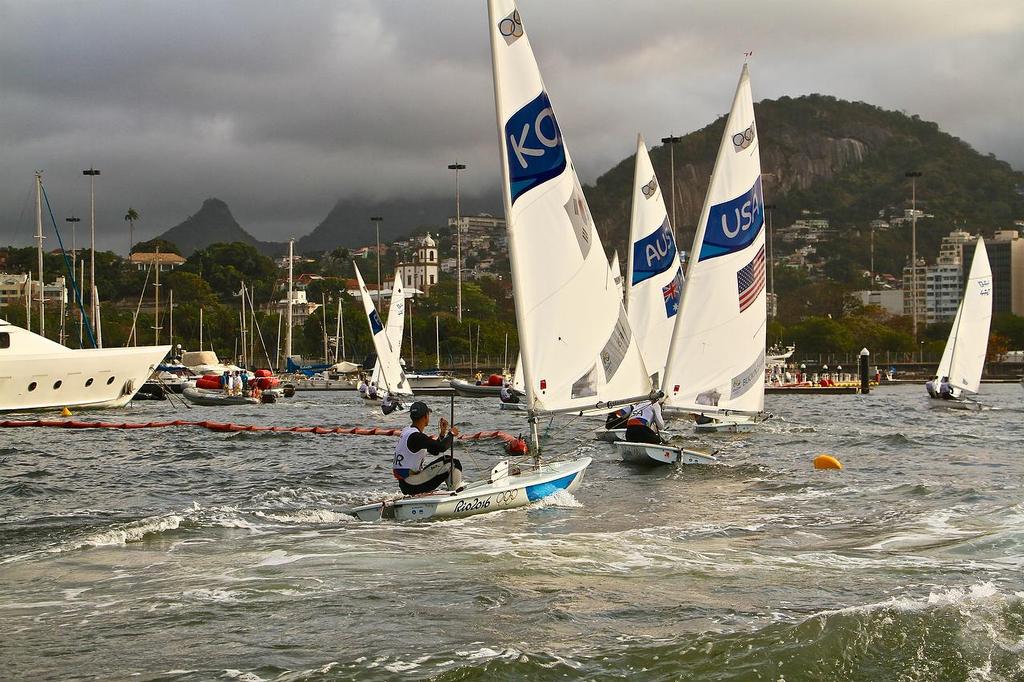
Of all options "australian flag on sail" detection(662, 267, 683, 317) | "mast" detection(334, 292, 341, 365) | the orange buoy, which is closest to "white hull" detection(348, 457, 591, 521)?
the orange buoy

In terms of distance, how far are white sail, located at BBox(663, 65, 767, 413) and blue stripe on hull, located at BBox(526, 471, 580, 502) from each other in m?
6.69

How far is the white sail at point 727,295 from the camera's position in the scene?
2355cm

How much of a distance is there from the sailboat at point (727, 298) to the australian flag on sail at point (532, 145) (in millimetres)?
7056

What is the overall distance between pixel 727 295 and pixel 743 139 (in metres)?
3.48

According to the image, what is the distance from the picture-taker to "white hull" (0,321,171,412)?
4372 cm

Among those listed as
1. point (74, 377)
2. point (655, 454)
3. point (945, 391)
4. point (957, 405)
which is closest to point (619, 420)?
point (655, 454)

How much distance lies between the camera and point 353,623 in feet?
31.8

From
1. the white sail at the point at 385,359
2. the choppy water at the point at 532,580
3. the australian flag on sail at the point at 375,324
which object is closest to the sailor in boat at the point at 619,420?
the choppy water at the point at 532,580

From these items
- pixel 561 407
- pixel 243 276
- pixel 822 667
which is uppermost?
pixel 243 276

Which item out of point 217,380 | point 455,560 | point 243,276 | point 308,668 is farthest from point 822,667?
point 243,276

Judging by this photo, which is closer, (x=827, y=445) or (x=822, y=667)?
(x=822, y=667)

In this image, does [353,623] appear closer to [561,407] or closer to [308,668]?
[308,668]

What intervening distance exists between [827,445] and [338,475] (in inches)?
559

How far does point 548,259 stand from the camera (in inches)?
686
